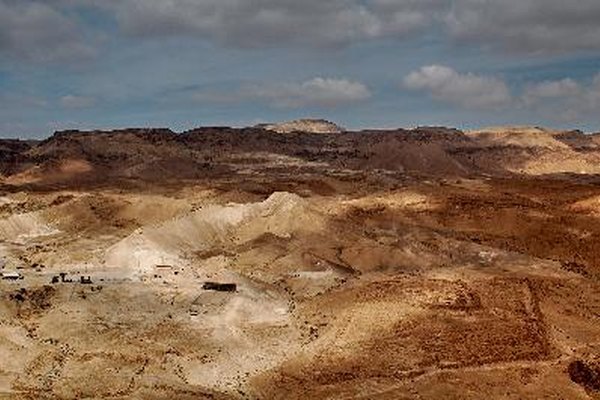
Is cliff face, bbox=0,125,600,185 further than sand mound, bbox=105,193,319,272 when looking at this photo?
Yes

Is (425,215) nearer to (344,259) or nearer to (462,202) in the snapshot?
(462,202)

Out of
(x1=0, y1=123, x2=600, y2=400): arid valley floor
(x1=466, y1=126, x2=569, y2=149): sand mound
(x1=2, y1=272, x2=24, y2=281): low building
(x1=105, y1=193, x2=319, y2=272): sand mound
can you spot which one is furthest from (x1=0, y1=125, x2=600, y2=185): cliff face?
(x1=2, y1=272, x2=24, y2=281): low building

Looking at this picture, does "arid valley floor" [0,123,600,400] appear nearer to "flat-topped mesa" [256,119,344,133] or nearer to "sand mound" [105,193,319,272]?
"sand mound" [105,193,319,272]

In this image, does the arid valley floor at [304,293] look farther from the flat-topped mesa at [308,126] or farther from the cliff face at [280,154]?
the flat-topped mesa at [308,126]

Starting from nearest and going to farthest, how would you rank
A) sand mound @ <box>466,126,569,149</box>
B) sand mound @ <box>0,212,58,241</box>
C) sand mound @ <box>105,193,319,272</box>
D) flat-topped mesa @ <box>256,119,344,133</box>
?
sand mound @ <box>105,193,319,272</box> < sand mound @ <box>0,212,58,241</box> < sand mound @ <box>466,126,569,149</box> < flat-topped mesa @ <box>256,119,344,133</box>

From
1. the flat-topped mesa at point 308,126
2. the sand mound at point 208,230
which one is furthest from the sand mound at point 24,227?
the flat-topped mesa at point 308,126

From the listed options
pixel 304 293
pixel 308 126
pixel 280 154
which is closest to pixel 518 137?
pixel 280 154

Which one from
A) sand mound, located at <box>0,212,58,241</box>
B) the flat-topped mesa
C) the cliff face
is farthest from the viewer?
the flat-topped mesa
